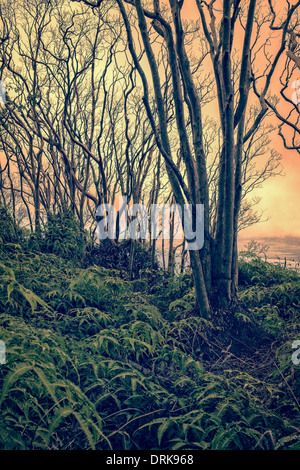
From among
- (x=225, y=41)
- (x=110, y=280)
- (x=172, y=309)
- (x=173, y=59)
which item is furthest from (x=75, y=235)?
(x=225, y=41)

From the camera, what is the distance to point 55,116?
1034 cm

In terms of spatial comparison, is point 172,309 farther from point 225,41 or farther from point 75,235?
point 225,41

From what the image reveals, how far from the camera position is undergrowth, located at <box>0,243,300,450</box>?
1.70m

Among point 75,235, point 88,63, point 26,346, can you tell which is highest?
point 88,63

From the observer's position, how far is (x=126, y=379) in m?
2.30

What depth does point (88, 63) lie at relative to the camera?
27.9 feet

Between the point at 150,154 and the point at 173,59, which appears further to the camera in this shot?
the point at 150,154

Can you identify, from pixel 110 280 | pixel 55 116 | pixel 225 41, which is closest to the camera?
pixel 225 41

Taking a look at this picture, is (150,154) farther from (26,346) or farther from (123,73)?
(26,346)

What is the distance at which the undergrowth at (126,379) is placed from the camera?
66.9 inches
